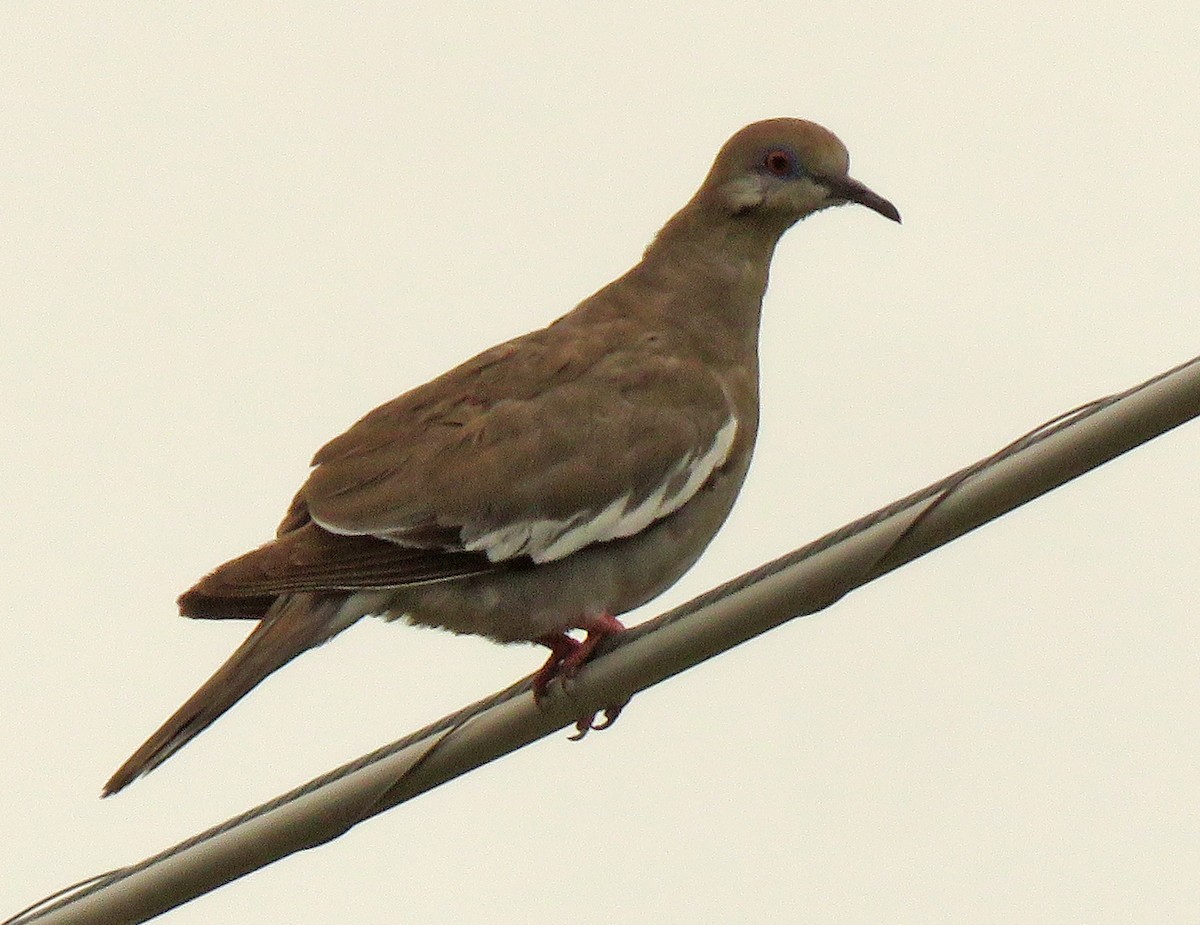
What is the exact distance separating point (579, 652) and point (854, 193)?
207 centimetres

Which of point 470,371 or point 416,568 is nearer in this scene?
point 416,568

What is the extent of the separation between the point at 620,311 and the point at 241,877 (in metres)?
2.94

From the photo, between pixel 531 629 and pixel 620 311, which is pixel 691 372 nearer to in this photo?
pixel 620 311

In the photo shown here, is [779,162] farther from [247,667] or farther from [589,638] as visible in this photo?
[247,667]

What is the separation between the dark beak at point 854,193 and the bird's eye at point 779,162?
0.11 metres

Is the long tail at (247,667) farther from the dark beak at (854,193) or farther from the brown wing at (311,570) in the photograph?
the dark beak at (854,193)

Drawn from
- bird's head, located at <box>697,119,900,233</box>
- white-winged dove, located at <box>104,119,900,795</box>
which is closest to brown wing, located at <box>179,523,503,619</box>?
white-winged dove, located at <box>104,119,900,795</box>

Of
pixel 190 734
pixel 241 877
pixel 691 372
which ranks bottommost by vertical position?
pixel 241 877

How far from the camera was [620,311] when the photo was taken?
7.67 m

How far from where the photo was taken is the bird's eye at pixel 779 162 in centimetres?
783

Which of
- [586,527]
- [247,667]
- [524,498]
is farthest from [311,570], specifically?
[586,527]

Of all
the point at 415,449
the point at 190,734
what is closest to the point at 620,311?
the point at 415,449

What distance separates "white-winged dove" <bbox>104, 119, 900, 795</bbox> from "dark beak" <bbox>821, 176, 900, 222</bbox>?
0.56 m

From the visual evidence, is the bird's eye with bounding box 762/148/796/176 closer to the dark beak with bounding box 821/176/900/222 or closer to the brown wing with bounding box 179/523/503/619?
the dark beak with bounding box 821/176/900/222
